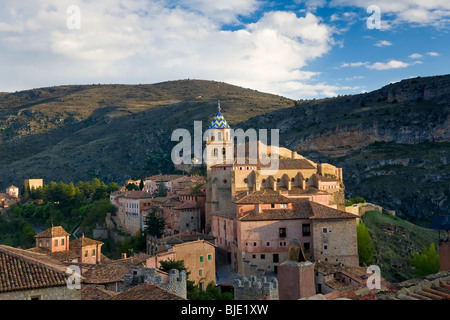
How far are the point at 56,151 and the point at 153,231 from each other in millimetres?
73414

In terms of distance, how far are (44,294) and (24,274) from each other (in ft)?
2.43

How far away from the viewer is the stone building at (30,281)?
445 inches

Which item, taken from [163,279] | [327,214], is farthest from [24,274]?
[327,214]

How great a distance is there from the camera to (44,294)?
11641 millimetres

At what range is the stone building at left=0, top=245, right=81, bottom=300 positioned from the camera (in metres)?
11.3

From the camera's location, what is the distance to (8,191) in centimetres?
7912

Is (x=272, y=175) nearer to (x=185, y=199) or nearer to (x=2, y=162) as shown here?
(x=185, y=199)

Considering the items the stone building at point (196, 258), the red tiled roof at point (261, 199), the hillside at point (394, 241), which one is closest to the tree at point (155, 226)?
the red tiled roof at point (261, 199)

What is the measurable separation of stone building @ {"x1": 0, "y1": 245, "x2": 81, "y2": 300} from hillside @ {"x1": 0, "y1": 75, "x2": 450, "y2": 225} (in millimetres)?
54035

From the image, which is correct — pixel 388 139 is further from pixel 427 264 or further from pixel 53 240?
pixel 53 240

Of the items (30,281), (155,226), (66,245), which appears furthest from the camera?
(155,226)

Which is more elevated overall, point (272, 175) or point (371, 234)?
point (272, 175)
